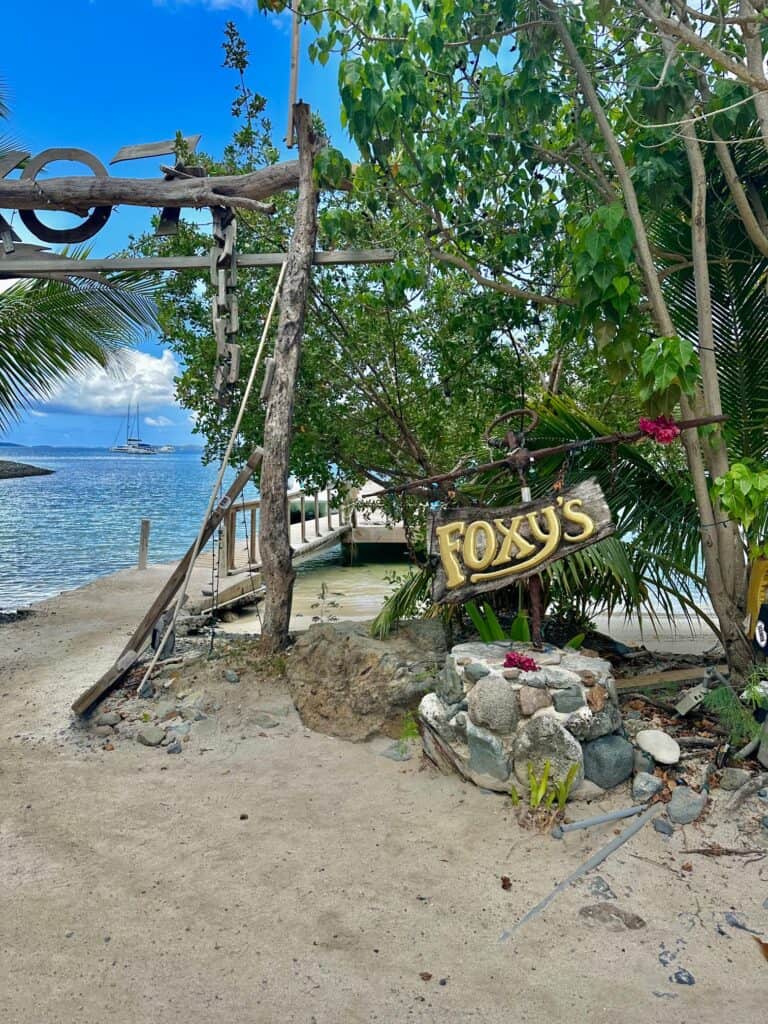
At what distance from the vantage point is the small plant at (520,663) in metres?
4.30

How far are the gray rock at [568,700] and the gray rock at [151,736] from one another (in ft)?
9.24

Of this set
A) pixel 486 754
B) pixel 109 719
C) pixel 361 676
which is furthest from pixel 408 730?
pixel 109 719

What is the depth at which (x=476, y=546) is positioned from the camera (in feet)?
15.2

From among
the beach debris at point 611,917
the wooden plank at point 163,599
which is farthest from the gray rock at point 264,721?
the beach debris at point 611,917

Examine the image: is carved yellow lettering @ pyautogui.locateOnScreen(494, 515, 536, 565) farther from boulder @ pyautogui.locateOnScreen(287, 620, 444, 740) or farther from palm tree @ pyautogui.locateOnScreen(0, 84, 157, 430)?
palm tree @ pyautogui.locateOnScreen(0, 84, 157, 430)

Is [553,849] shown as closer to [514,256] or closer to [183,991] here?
[183,991]

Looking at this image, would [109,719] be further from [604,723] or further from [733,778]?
[733,778]

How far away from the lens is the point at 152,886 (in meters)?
3.44

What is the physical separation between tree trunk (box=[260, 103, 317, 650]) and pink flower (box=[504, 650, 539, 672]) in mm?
2588

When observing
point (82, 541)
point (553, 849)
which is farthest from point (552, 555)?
point (82, 541)

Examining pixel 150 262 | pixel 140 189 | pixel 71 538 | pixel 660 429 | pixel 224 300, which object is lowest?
pixel 71 538

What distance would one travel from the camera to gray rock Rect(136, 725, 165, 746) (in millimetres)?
5105

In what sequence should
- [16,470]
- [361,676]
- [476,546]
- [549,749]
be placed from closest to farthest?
[549,749]
[476,546]
[361,676]
[16,470]

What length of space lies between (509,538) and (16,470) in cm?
740
